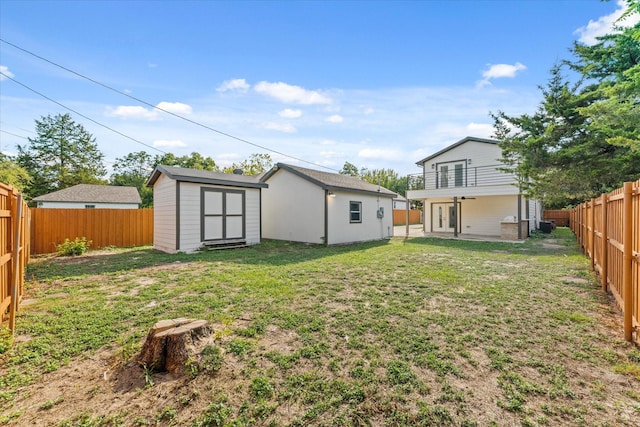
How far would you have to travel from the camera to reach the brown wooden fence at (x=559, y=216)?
2253 centimetres

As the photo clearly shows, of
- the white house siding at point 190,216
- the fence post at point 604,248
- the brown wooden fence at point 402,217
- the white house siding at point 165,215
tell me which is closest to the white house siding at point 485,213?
the brown wooden fence at point 402,217

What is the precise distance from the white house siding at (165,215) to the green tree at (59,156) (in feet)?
87.9

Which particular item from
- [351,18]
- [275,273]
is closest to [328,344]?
[275,273]

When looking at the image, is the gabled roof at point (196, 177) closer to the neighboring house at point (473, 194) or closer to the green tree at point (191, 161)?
the neighboring house at point (473, 194)

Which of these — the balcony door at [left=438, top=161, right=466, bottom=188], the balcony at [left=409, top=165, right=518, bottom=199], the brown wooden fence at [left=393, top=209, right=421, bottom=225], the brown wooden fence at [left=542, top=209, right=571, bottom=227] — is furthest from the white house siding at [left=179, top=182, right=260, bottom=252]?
the brown wooden fence at [left=542, top=209, right=571, bottom=227]

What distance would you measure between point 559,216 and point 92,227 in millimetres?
31087

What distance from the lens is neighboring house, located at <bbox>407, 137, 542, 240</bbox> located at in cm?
1431

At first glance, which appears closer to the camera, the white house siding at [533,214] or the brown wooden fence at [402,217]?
the white house siding at [533,214]

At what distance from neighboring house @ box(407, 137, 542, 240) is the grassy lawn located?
9.74 meters

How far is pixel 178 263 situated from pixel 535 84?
52.9 ft

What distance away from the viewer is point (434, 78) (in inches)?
432

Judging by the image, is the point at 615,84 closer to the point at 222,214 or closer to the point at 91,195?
the point at 222,214

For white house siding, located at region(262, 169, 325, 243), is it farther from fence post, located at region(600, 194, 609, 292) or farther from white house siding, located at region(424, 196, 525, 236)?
white house siding, located at region(424, 196, 525, 236)

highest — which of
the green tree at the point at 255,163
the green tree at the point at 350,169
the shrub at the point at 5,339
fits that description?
the green tree at the point at 350,169
